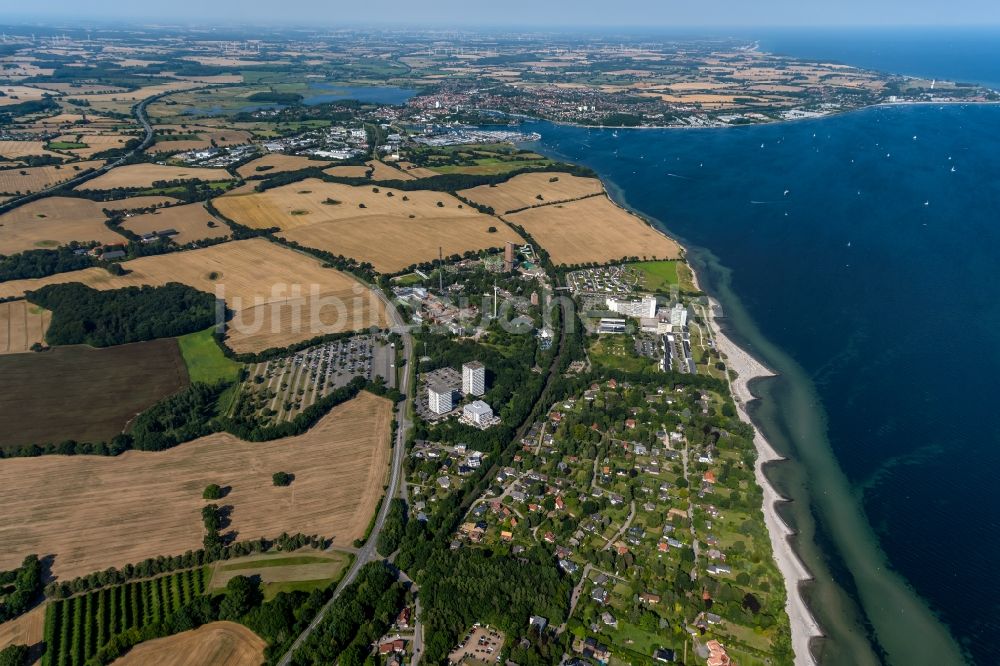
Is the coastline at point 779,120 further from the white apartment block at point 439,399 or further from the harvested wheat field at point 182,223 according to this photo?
the white apartment block at point 439,399

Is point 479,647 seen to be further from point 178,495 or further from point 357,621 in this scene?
point 178,495

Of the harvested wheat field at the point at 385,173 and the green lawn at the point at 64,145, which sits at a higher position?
the harvested wheat field at the point at 385,173

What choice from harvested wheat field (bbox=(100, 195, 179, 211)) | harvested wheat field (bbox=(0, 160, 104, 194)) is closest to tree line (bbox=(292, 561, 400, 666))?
harvested wheat field (bbox=(100, 195, 179, 211))

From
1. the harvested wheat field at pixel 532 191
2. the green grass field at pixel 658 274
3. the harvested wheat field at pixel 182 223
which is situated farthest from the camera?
the harvested wheat field at pixel 532 191

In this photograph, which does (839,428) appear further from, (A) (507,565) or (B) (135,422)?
(B) (135,422)

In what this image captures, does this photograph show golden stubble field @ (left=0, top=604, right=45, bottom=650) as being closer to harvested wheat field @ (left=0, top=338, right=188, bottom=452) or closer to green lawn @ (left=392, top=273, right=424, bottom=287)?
harvested wheat field @ (left=0, top=338, right=188, bottom=452)

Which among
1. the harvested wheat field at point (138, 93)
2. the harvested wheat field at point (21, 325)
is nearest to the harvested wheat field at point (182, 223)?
the harvested wheat field at point (21, 325)
